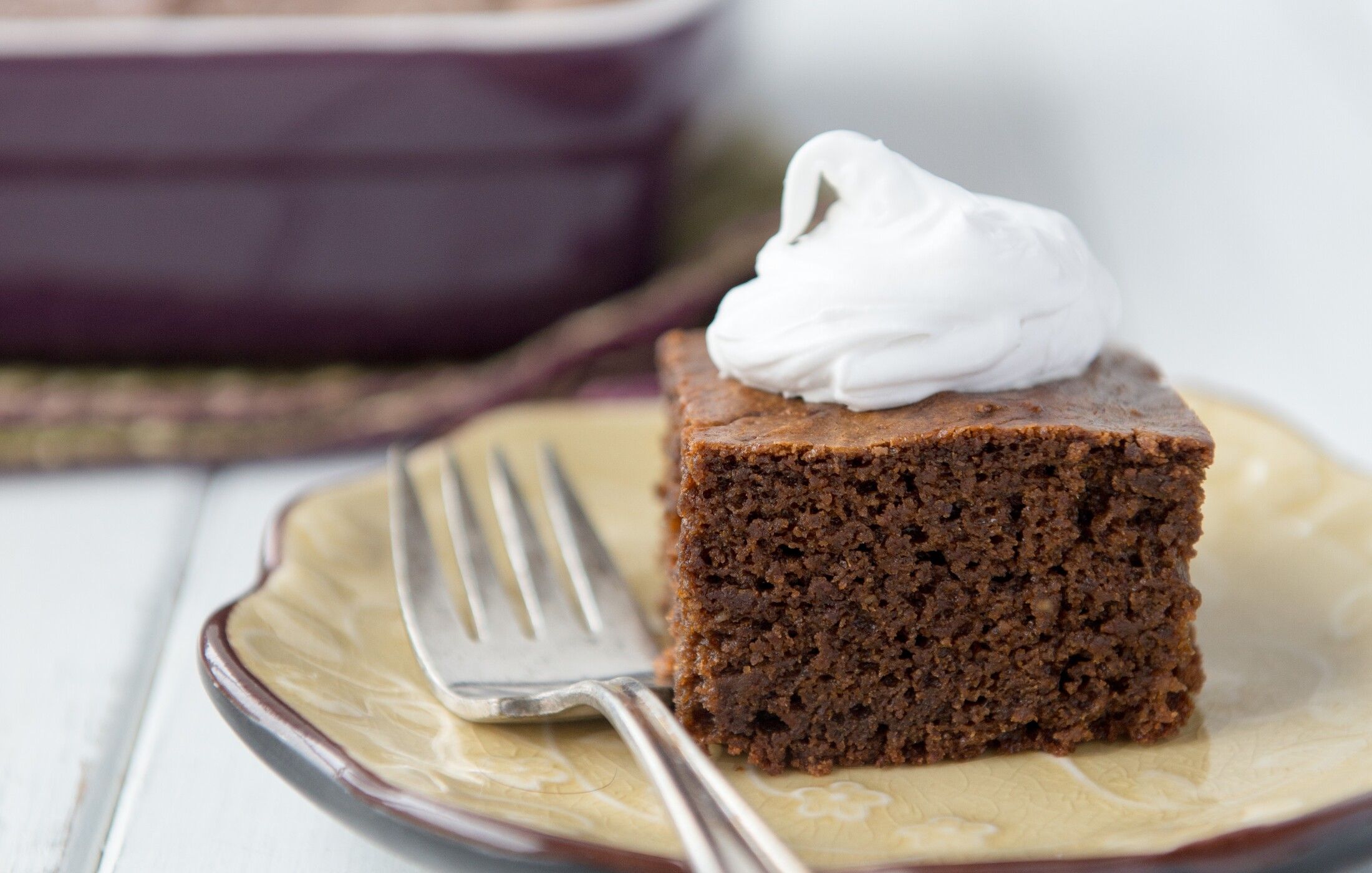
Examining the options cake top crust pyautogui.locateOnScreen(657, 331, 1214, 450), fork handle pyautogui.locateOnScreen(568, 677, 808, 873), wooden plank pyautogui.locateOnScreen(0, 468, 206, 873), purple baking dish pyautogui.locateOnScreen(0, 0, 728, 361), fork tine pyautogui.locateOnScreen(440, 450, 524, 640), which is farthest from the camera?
purple baking dish pyautogui.locateOnScreen(0, 0, 728, 361)

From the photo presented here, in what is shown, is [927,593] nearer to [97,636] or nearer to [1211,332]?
[97,636]

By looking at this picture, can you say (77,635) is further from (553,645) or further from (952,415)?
(952,415)

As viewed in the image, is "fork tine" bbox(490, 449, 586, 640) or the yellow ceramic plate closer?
the yellow ceramic plate

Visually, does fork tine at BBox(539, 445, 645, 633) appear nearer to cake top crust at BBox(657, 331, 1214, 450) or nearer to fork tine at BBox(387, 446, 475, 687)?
fork tine at BBox(387, 446, 475, 687)

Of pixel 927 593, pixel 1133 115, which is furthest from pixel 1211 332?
pixel 927 593

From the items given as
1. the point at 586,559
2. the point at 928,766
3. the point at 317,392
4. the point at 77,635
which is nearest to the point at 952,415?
the point at 928,766

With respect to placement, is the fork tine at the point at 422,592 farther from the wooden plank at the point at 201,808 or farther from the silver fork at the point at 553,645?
the wooden plank at the point at 201,808

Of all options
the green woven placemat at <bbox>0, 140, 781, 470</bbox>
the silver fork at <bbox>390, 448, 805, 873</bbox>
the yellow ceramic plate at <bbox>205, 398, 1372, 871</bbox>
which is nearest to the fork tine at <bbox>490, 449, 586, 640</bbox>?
the silver fork at <bbox>390, 448, 805, 873</bbox>
